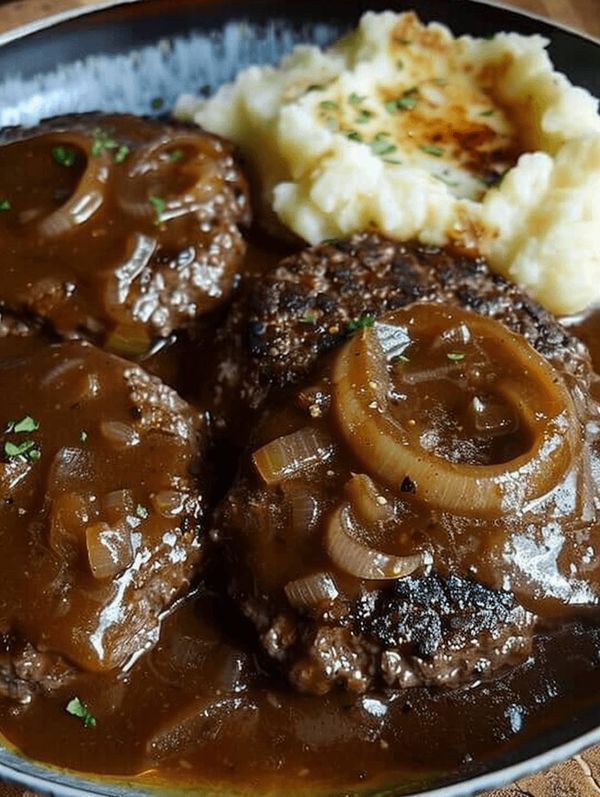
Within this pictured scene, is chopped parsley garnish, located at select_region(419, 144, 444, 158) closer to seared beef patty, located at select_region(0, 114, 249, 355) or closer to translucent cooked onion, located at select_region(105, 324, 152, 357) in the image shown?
seared beef patty, located at select_region(0, 114, 249, 355)

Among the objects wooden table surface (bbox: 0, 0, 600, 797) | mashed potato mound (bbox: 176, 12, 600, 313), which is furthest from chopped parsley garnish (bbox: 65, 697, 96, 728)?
mashed potato mound (bbox: 176, 12, 600, 313)

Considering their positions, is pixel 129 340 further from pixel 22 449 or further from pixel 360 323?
pixel 360 323

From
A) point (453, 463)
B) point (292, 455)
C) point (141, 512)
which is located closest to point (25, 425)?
point (141, 512)

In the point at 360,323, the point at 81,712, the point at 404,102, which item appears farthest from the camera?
the point at 404,102

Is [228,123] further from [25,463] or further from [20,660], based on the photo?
[20,660]

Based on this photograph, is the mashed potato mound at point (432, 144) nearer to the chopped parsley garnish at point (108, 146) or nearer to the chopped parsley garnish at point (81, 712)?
the chopped parsley garnish at point (108, 146)

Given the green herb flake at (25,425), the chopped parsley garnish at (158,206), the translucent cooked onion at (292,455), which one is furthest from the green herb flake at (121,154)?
the translucent cooked onion at (292,455)
